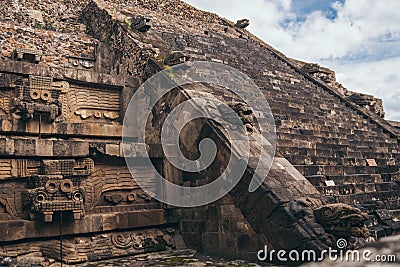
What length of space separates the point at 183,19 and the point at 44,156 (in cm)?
1123

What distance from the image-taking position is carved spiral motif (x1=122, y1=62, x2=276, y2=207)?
7180mm

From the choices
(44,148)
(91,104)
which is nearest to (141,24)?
(91,104)

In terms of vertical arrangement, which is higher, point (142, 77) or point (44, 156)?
point (142, 77)

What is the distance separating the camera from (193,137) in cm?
784

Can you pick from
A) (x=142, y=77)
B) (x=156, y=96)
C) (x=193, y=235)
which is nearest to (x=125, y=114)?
(x=156, y=96)

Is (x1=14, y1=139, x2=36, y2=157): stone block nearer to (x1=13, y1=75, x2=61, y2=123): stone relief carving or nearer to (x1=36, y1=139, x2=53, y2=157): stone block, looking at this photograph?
(x1=36, y1=139, x2=53, y2=157): stone block

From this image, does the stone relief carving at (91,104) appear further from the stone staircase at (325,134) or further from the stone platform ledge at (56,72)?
the stone staircase at (325,134)

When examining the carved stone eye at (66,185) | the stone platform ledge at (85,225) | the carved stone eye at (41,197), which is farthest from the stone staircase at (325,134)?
the carved stone eye at (41,197)

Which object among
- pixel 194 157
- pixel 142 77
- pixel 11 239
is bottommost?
pixel 11 239

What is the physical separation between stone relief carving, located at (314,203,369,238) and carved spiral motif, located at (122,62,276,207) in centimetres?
106

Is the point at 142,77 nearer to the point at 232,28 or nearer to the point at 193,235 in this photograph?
the point at 193,235

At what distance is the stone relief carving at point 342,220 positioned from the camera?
6012mm

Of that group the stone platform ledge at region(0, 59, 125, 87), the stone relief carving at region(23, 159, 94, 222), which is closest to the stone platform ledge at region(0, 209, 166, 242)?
the stone relief carving at region(23, 159, 94, 222)

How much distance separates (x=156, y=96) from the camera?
8859mm
